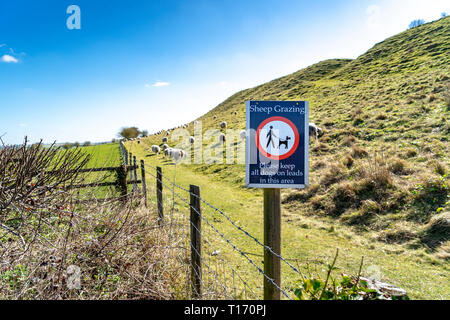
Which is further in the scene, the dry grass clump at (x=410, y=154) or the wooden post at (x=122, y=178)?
the dry grass clump at (x=410, y=154)

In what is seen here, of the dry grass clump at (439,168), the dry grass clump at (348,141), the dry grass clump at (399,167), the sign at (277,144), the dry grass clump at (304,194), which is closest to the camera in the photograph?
the sign at (277,144)

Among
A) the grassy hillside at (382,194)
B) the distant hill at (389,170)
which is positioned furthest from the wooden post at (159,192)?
the distant hill at (389,170)

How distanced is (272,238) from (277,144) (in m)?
0.92

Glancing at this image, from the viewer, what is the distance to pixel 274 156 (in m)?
2.49

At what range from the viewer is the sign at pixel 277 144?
2.48m

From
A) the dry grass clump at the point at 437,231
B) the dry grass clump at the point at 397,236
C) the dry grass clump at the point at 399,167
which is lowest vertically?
the dry grass clump at the point at 397,236

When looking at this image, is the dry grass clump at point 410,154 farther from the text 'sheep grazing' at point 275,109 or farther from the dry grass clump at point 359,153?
the text 'sheep grazing' at point 275,109

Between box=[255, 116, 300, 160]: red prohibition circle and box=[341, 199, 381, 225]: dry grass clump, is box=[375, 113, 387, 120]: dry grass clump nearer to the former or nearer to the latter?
box=[341, 199, 381, 225]: dry grass clump

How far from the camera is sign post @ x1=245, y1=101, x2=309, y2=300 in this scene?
2439 mm

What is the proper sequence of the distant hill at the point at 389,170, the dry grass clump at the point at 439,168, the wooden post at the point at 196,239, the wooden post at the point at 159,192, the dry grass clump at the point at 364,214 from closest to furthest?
the wooden post at the point at 196,239
the wooden post at the point at 159,192
the distant hill at the point at 389,170
the dry grass clump at the point at 364,214
the dry grass clump at the point at 439,168
